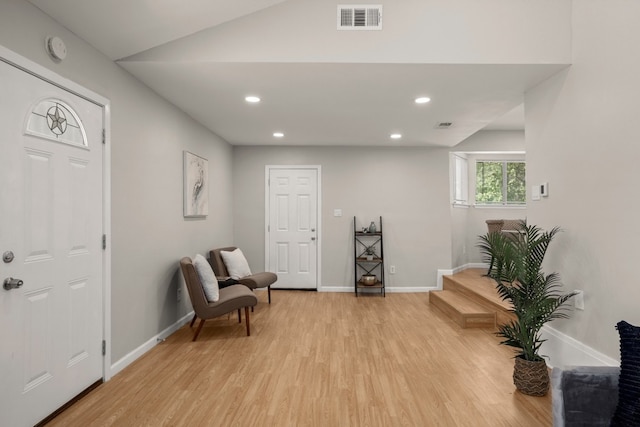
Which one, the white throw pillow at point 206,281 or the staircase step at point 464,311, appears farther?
the staircase step at point 464,311

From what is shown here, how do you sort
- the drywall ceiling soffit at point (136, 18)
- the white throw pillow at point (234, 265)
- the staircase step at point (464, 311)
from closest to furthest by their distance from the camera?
the drywall ceiling soffit at point (136, 18), the staircase step at point (464, 311), the white throw pillow at point (234, 265)

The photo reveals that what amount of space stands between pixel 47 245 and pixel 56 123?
758 mm

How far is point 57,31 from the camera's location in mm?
2162

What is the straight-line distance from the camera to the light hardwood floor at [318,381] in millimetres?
2135

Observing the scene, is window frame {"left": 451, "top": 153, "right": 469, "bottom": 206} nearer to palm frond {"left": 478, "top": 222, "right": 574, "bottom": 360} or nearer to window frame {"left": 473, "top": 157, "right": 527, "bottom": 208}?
window frame {"left": 473, "top": 157, "right": 527, "bottom": 208}

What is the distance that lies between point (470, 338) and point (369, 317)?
4.00ft

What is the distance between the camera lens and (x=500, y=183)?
22.5 ft

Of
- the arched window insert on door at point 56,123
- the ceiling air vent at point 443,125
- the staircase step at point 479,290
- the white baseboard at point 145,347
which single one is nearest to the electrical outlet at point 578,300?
the staircase step at point 479,290

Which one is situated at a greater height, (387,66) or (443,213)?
(387,66)

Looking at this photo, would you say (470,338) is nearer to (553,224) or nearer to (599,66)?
(553,224)

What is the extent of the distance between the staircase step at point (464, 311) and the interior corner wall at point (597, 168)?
3.46ft

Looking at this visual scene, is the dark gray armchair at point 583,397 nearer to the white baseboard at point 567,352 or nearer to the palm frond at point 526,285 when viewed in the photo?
the palm frond at point 526,285

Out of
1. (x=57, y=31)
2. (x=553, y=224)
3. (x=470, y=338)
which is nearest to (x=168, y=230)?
(x=57, y=31)

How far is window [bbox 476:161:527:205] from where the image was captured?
22.3 ft
